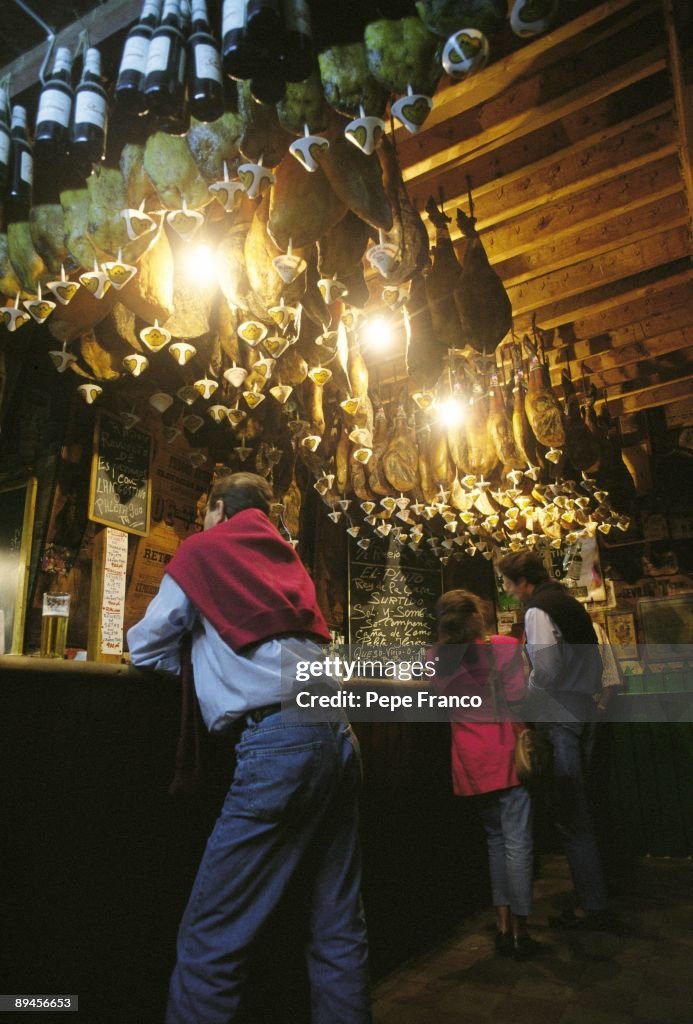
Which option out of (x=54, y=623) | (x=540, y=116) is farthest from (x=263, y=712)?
(x=540, y=116)

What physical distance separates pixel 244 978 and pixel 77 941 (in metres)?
0.57

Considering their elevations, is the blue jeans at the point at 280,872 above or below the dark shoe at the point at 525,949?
above

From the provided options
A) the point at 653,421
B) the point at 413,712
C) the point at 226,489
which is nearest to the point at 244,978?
the point at 226,489

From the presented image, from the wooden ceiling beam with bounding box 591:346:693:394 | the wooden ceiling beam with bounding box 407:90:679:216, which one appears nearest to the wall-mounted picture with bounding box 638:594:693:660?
the wooden ceiling beam with bounding box 591:346:693:394

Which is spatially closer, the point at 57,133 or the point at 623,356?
the point at 57,133

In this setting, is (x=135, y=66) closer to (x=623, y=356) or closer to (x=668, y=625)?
(x=623, y=356)

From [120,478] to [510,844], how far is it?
380cm

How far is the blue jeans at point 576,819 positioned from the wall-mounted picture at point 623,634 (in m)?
4.42

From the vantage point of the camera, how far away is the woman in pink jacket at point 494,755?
139 inches

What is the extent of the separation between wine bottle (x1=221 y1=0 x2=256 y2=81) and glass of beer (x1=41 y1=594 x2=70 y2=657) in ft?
7.09

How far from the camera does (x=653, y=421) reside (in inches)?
302

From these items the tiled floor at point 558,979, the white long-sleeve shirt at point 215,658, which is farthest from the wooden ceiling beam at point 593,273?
the tiled floor at point 558,979

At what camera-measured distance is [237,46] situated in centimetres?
191

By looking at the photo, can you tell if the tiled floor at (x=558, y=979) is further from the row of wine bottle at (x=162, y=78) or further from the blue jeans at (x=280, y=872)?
the row of wine bottle at (x=162, y=78)
